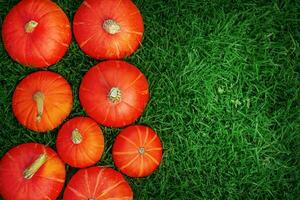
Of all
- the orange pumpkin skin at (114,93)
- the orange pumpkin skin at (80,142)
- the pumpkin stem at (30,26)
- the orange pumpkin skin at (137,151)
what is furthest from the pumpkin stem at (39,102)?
the orange pumpkin skin at (137,151)

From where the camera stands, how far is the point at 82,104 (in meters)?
3.63

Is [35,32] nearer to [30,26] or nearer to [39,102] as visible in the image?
[30,26]

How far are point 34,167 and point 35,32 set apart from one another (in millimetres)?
1103

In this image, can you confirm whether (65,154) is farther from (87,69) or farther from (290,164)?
(290,164)

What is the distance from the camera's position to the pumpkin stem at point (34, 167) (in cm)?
325

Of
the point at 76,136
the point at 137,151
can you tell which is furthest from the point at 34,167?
the point at 137,151

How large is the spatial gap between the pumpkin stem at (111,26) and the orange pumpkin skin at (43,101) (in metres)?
0.60

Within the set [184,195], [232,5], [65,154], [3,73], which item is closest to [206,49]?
[232,5]

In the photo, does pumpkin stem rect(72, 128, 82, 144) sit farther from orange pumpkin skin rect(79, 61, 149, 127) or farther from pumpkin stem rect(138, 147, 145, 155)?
pumpkin stem rect(138, 147, 145, 155)

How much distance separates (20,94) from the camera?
3.50 metres

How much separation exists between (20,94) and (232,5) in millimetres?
2164

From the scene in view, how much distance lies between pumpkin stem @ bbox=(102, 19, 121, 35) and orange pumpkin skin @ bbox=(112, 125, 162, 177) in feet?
2.77

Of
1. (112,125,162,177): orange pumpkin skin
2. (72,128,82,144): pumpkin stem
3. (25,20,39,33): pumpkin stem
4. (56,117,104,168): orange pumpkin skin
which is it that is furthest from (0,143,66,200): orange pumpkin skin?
(25,20,39,33): pumpkin stem

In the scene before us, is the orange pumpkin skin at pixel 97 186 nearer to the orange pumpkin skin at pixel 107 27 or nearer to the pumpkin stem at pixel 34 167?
the pumpkin stem at pixel 34 167
